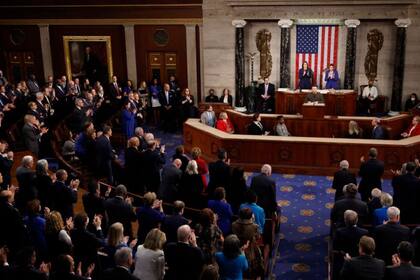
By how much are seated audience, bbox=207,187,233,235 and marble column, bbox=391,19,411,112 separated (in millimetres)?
10068

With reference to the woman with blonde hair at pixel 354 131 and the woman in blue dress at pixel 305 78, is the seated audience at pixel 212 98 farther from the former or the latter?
the woman with blonde hair at pixel 354 131

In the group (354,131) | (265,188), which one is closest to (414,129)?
(354,131)

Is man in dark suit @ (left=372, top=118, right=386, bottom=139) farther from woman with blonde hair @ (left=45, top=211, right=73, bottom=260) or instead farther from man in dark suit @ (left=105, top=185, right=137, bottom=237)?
woman with blonde hair @ (left=45, top=211, right=73, bottom=260)

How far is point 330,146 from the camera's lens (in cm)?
1134

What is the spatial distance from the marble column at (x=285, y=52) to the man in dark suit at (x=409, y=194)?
28.5 feet

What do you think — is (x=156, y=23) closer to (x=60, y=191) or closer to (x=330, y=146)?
(x=330, y=146)

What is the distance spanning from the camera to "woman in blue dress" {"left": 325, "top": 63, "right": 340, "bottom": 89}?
611 inches

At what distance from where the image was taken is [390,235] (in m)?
6.08

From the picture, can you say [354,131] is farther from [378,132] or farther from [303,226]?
[303,226]

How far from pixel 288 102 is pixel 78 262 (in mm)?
10466

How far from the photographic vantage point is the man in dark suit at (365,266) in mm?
5141

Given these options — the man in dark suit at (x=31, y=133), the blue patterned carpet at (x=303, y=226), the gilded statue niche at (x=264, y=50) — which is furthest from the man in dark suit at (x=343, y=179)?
the gilded statue niche at (x=264, y=50)

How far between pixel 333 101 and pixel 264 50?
8.83ft

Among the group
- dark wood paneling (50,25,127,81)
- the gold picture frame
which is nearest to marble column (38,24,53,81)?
dark wood paneling (50,25,127,81)
